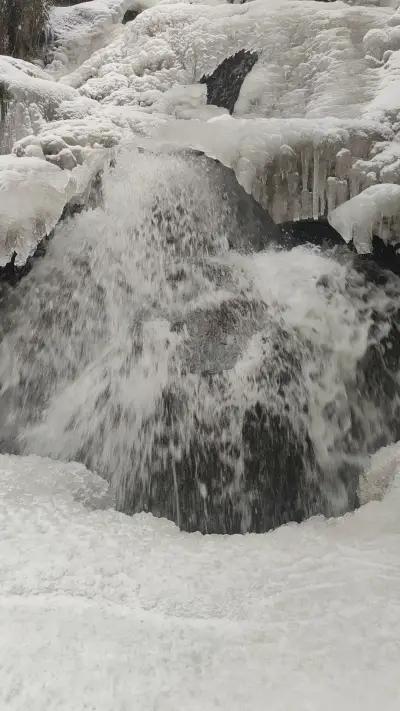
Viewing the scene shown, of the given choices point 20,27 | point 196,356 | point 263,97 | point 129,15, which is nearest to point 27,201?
point 196,356

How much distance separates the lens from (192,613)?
57.8 inches

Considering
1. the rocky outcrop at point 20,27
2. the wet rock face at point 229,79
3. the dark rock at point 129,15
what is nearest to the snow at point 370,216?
the wet rock face at point 229,79

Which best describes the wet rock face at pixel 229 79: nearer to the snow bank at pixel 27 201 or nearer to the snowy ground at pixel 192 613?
the snow bank at pixel 27 201

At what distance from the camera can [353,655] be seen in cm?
127

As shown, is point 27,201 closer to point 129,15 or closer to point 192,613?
point 192,613

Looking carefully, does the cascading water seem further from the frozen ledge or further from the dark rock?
the dark rock

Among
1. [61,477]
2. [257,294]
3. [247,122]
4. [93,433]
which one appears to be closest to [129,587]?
[61,477]

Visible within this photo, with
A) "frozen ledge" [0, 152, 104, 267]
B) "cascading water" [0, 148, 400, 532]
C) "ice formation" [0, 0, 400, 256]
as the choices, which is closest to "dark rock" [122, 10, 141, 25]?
"ice formation" [0, 0, 400, 256]

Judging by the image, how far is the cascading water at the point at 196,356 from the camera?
2.91 m

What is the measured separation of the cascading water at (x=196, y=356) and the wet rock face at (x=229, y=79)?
4.31ft

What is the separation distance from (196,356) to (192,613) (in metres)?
1.92

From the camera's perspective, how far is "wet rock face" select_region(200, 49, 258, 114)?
15.5ft

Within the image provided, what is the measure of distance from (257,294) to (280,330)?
334mm

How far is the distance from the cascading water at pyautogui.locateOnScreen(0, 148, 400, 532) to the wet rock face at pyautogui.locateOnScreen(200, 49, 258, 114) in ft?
4.31
